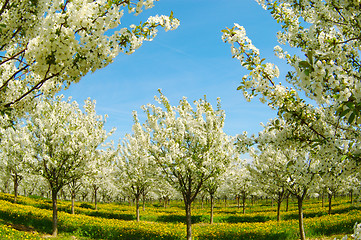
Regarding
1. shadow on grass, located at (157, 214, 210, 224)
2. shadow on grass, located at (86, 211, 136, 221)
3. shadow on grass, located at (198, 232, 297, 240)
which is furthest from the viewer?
shadow on grass, located at (86, 211, 136, 221)

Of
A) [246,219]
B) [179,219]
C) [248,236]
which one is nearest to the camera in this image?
[248,236]

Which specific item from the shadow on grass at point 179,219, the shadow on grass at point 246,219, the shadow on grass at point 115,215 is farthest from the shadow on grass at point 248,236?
the shadow on grass at point 115,215

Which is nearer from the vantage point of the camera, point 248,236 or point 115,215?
point 248,236

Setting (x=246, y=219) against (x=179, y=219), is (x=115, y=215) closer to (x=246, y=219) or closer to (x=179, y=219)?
(x=179, y=219)

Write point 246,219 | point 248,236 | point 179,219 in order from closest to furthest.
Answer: point 248,236 → point 246,219 → point 179,219

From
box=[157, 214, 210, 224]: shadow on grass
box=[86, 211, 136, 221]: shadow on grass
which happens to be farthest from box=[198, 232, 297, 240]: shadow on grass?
box=[86, 211, 136, 221]: shadow on grass

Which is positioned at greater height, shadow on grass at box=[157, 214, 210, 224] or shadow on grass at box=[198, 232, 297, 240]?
shadow on grass at box=[198, 232, 297, 240]

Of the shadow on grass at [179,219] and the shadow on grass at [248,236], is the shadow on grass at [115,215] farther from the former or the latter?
the shadow on grass at [248,236]

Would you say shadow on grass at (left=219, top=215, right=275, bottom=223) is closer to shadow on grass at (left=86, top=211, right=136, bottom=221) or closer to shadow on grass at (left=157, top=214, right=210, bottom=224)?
shadow on grass at (left=157, top=214, right=210, bottom=224)

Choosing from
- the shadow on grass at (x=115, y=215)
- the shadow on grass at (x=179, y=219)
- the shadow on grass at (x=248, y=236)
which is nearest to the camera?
the shadow on grass at (x=248, y=236)

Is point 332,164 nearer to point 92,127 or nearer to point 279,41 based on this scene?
point 279,41

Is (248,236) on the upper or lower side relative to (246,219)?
upper

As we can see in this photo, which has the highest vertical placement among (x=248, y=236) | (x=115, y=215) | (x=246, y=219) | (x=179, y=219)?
(x=248, y=236)

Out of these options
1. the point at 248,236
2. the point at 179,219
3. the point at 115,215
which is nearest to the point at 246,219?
the point at 179,219
